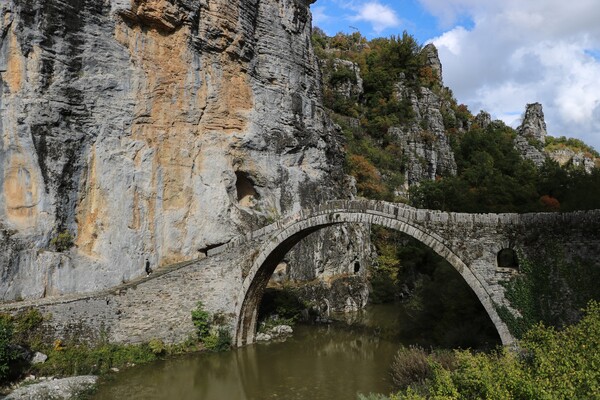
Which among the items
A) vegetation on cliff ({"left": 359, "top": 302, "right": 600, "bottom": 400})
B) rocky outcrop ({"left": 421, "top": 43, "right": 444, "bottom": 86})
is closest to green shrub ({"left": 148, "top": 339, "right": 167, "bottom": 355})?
vegetation on cliff ({"left": 359, "top": 302, "right": 600, "bottom": 400})

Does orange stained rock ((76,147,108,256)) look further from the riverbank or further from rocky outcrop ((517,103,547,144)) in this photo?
rocky outcrop ((517,103,547,144))

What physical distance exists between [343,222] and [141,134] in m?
7.83

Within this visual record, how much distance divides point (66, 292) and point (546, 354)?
12552 millimetres

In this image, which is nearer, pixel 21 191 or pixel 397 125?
pixel 21 191

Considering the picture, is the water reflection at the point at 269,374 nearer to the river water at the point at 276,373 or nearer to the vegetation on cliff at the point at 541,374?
the river water at the point at 276,373

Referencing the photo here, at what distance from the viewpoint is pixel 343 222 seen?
1347 cm

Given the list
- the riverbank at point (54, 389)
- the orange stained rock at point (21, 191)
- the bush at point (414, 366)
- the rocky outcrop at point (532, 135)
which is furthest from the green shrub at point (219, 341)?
the rocky outcrop at point (532, 135)

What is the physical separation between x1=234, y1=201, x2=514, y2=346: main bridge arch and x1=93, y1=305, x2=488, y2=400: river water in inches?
50.9

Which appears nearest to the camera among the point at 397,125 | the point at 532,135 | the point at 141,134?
the point at 141,134

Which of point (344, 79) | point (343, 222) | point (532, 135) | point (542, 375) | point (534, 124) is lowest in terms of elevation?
point (542, 375)

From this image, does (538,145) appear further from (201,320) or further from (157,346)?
(157,346)

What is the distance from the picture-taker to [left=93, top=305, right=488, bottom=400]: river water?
10.9 m

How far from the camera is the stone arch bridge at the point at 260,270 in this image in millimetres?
10242

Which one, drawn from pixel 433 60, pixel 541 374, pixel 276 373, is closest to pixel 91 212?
pixel 276 373
